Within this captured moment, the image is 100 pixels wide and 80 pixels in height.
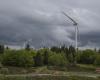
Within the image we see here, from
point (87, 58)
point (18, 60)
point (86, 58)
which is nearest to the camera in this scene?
point (18, 60)

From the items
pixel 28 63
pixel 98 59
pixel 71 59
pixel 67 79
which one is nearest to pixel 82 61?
pixel 71 59

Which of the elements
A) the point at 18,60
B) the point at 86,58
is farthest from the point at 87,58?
the point at 18,60

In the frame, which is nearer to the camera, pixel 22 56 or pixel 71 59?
pixel 22 56

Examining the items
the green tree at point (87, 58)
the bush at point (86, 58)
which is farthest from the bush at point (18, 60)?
the green tree at point (87, 58)

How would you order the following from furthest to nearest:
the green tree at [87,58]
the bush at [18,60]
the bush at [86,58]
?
1. the bush at [86,58]
2. the green tree at [87,58]
3. the bush at [18,60]

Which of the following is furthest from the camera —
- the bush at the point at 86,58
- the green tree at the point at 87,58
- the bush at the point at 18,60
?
the bush at the point at 86,58

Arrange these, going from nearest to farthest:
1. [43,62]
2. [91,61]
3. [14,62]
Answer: [14,62] → [43,62] → [91,61]

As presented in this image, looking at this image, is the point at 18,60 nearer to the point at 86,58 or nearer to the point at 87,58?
the point at 87,58

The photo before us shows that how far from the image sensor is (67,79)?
73.0 metres

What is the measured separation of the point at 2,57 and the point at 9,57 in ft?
19.3

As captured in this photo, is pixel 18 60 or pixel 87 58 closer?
pixel 18 60

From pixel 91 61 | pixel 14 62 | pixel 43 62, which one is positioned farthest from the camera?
pixel 91 61

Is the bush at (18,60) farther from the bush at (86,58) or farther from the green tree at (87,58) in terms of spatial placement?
the green tree at (87,58)

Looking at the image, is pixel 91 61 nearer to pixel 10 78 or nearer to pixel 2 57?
pixel 2 57
